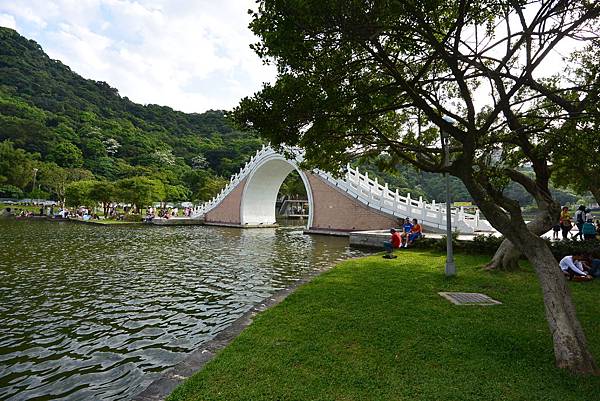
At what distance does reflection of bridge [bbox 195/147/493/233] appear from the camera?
68.0 feet

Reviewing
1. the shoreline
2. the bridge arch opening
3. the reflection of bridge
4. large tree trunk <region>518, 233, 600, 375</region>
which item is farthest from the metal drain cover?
the bridge arch opening

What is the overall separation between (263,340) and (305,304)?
1913mm

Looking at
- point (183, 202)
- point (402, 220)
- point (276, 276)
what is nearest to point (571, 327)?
point (276, 276)

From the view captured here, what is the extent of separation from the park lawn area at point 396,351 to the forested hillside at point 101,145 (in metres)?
36.2

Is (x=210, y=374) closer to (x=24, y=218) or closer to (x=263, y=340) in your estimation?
(x=263, y=340)

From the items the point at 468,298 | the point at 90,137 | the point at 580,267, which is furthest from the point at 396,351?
the point at 90,137

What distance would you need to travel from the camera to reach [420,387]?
137 inches

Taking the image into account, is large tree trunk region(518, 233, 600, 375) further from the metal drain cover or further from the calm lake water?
the calm lake water

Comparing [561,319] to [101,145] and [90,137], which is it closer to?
[101,145]

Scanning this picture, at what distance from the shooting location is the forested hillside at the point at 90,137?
53.5 meters

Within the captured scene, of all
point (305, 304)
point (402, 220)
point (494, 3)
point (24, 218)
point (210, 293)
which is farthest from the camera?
point (24, 218)

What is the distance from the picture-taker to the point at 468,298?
6.87 m

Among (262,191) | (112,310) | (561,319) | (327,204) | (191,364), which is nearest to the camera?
(561,319)

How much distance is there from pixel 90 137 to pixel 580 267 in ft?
261
